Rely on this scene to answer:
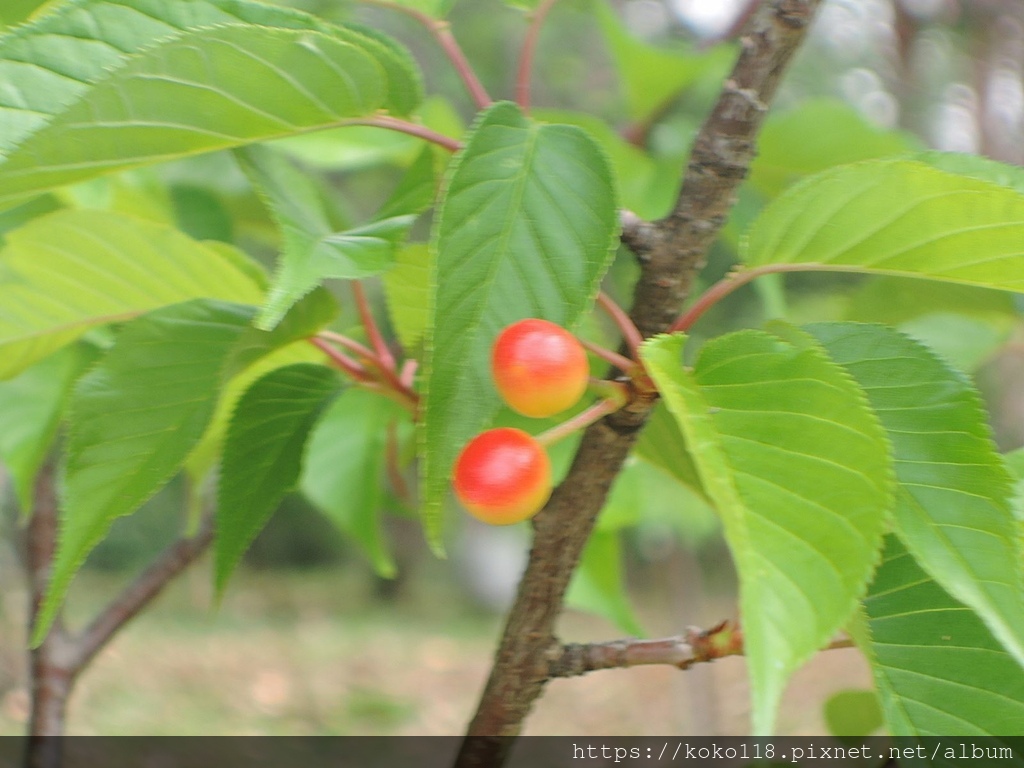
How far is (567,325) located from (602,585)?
40 cm

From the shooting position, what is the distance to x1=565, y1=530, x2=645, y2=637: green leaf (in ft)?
2.06

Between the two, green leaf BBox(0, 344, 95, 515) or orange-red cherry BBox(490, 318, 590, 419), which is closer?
orange-red cherry BBox(490, 318, 590, 419)

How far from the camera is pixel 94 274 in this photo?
434 millimetres

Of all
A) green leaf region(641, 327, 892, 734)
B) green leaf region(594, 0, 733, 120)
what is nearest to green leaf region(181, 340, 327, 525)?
green leaf region(641, 327, 892, 734)

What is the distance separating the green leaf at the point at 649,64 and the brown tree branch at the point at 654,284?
1.73ft

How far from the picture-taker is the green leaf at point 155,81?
10.3 inches

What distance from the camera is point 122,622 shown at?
65 cm

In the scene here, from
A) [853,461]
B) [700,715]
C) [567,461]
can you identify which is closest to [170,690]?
[700,715]

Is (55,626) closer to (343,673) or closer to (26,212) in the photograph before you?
(26,212)

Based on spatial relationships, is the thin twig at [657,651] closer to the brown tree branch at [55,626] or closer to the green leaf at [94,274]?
the green leaf at [94,274]

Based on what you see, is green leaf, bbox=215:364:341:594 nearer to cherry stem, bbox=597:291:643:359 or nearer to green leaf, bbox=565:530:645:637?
cherry stem, bbox=597:291:643:359

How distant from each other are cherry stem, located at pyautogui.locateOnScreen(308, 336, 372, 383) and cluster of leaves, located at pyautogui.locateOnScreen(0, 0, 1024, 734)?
47mm

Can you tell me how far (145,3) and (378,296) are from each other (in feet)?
5.52

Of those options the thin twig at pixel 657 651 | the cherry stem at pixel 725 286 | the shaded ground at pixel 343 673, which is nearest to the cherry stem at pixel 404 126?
the cherry stem at pixel 725 286
